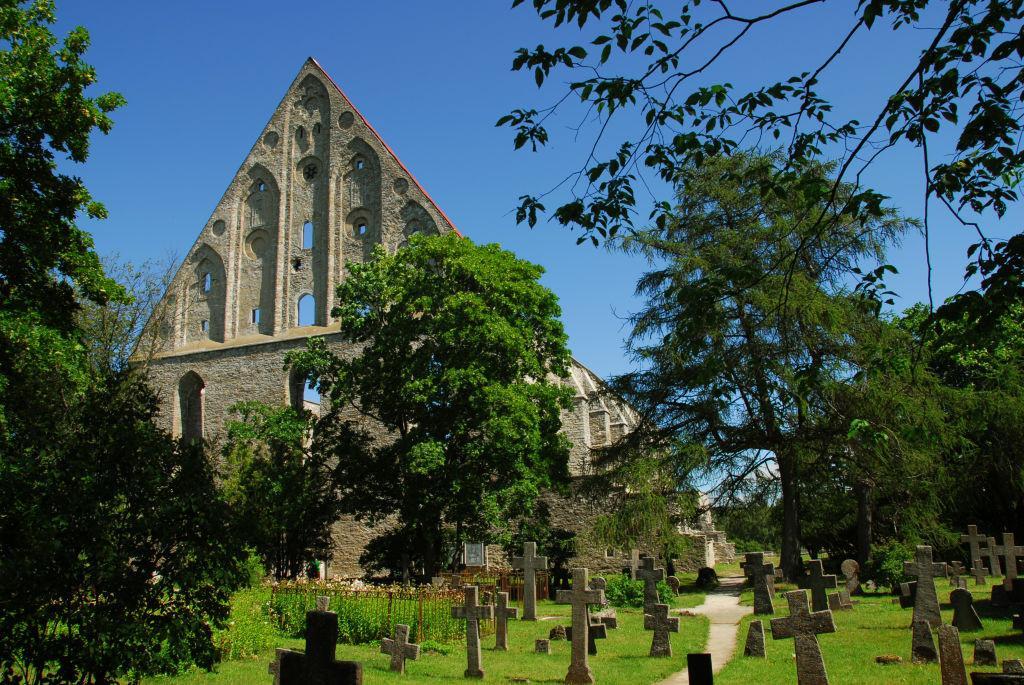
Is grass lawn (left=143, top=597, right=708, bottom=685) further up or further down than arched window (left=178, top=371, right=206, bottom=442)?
further down

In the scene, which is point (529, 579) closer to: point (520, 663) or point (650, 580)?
point (650, 580)

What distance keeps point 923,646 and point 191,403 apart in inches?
1032

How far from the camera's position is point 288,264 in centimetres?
2902

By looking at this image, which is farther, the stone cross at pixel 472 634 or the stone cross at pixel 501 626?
the stone cross at pixel 501 626

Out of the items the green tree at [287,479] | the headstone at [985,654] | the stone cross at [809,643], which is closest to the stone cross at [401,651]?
the stone cross at [809,643]

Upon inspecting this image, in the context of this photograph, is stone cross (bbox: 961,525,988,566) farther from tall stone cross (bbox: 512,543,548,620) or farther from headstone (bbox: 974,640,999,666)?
headstone (bbox: 974,640,999,666)

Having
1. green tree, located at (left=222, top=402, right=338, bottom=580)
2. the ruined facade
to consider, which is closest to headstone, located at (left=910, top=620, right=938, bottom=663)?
green tree, located at (left=222, top=402, right=338, bottom=580)

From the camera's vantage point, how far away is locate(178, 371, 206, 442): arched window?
2917 cm

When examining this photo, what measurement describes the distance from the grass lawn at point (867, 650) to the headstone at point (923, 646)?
0.47 ft

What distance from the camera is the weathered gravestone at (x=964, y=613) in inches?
424

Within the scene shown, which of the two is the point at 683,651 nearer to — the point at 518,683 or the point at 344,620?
the point at 518,683

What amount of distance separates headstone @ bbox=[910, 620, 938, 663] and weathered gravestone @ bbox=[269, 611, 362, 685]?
24.2 feet

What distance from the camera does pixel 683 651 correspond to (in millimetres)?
11328

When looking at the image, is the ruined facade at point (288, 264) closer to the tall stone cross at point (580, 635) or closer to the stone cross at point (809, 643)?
→ the tall stone cross at point (580, 635)
